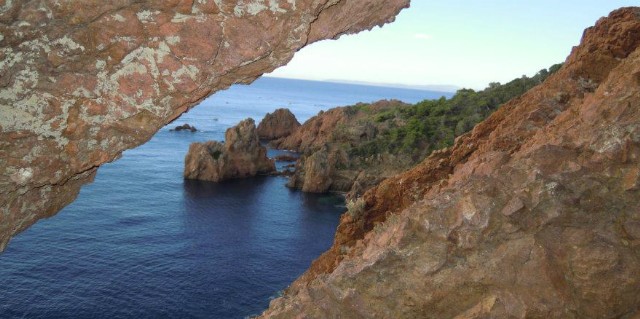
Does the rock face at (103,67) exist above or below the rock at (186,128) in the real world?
above

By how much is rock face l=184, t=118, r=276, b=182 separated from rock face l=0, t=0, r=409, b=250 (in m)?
72.3

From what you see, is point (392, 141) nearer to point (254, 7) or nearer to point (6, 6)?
point (254, 7)

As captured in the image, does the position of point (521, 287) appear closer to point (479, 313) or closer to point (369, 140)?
point (479, 313)

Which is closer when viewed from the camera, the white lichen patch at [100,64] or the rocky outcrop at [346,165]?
the white lichen patch at [100,64]

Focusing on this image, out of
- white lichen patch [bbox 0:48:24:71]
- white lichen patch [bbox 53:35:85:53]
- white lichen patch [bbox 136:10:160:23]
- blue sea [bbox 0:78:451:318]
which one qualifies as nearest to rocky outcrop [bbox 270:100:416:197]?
blue sea [bbox 0:78:451:318]

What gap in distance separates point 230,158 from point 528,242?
3020 inches

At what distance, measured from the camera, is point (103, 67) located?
24.2 feet

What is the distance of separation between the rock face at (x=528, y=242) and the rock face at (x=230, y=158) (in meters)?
72.2

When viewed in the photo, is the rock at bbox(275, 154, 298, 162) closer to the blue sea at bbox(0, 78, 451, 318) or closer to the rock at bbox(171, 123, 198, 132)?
the blue sea at bbox(0, 78, 451, 318)

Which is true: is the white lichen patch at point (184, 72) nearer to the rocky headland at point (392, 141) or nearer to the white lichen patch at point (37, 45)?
the white lichen patch at point (37, 45)

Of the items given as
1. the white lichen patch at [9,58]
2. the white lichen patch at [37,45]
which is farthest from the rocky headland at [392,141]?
the white lichen patch at [9,58]

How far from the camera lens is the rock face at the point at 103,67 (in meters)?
7.00

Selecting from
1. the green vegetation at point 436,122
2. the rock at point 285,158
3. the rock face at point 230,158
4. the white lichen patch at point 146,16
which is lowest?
the rock at point 285,158

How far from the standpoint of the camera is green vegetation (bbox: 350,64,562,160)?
241ft
